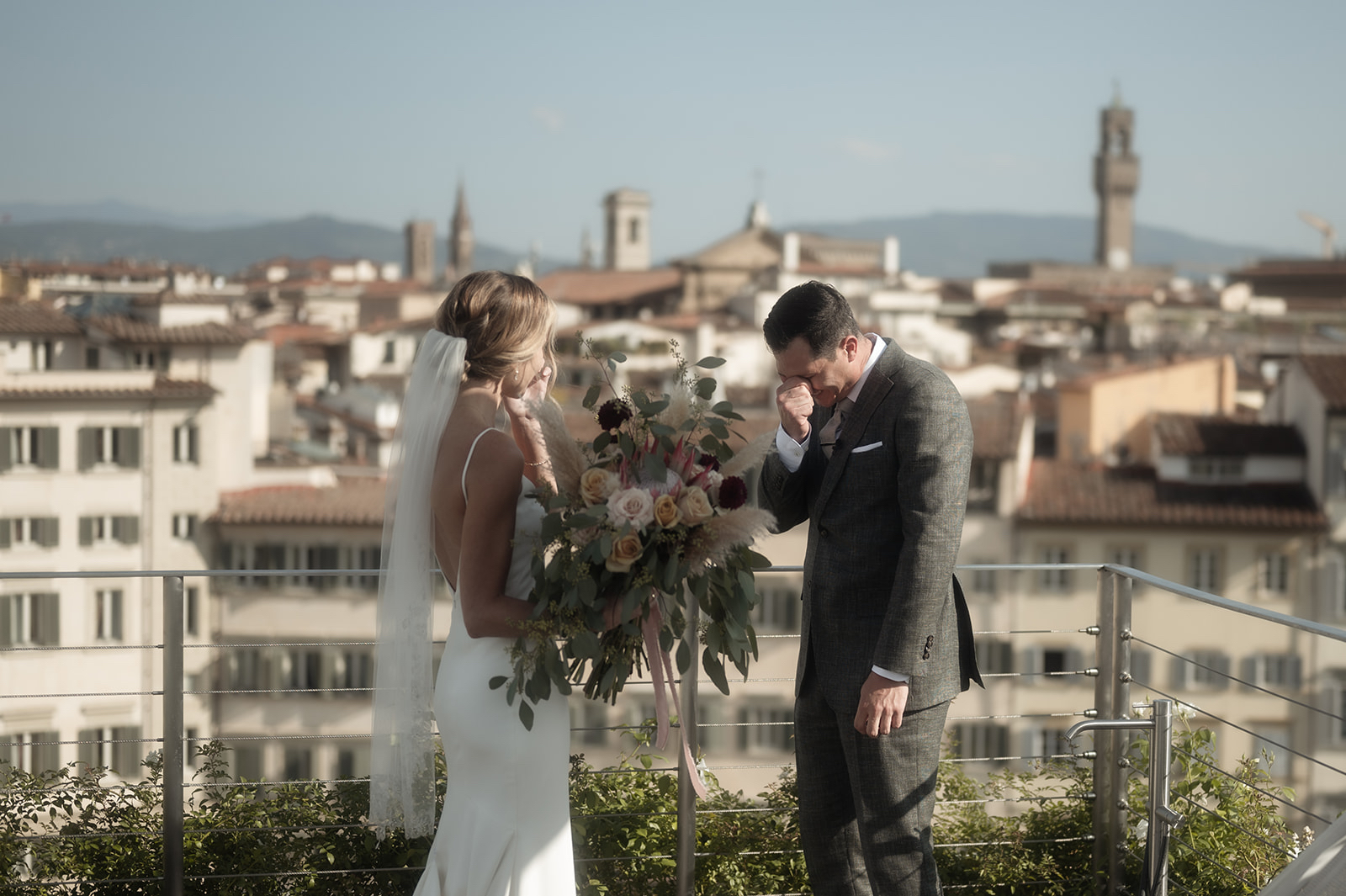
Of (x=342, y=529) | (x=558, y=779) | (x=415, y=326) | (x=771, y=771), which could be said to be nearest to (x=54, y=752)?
(x=342, y=529)

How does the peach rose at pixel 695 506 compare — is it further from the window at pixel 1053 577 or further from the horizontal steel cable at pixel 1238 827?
the window at pixel 1053 577

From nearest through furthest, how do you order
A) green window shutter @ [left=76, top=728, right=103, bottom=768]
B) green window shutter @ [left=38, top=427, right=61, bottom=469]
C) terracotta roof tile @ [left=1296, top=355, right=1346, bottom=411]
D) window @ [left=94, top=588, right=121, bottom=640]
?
green window shutter @ [left=76, top=728, right=103, bottom=768] → terracotta roof tile @ [left=1296, top=355, right=1346, bottom=411] → window @ [left=94, top=588, right=121, bottom=640] → green window shutter @ [left=38, top=427, right=61, bottom=469]

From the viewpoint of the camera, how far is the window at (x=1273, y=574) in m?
31.2

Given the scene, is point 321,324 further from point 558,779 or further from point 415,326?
point 558,779

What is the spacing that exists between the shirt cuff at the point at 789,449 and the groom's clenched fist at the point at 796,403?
0.06 metres

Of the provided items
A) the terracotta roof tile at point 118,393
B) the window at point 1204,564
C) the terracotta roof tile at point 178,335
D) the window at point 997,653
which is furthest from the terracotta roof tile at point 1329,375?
the terracotta roof tile at point 178,335

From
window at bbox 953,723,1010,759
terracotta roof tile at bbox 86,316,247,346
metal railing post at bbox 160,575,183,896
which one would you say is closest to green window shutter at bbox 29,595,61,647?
terracotta roof tile at bbox 86,316,247,346

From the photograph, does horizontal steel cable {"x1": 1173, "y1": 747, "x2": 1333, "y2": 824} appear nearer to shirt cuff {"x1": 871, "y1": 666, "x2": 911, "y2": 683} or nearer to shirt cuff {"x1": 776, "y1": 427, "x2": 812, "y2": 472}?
shirt cuff {"x1": 871, "y1": 666, "x2": 911, "y2": 683}

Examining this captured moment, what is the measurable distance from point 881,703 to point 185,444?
1308 inches

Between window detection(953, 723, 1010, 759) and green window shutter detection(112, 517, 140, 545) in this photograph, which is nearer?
window detection(953, 723, 1010, 759)

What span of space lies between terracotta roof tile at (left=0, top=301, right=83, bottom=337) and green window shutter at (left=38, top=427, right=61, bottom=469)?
9.40ft

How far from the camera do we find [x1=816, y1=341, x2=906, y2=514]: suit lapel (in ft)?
8.93

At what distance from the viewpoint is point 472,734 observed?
2768mm

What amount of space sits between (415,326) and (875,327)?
736 inches
